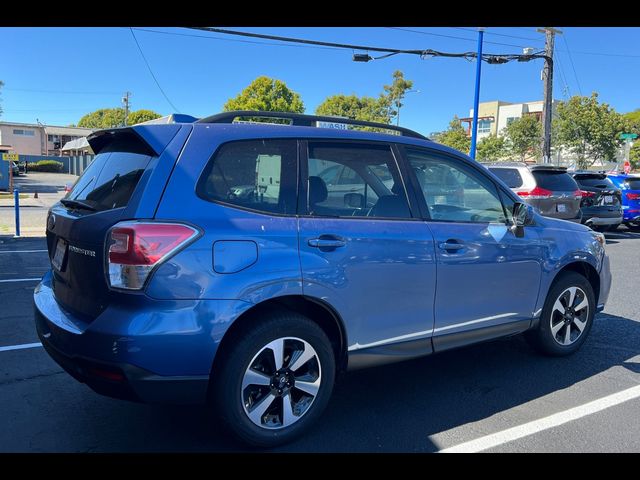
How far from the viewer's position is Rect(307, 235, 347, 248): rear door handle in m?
3.03

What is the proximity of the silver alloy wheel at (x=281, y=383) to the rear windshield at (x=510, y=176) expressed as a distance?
8696mm

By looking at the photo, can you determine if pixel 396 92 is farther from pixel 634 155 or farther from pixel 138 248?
pixel 138 248

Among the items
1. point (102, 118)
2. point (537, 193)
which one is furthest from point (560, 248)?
point (102, 118)

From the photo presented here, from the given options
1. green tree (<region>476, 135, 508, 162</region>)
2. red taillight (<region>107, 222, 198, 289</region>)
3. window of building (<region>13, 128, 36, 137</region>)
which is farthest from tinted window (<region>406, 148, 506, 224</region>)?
window of building (<region>13, 128, 36, 137</region>)

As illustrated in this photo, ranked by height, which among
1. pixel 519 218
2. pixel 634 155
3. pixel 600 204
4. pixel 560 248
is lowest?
pixel 560 248

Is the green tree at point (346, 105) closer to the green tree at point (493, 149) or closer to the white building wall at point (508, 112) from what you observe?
the green tree at point (493, 149)

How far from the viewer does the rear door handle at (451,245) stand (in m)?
3.56

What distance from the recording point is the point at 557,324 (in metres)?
4.52

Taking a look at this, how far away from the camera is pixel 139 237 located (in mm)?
2625

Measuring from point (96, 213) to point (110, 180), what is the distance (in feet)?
0.92

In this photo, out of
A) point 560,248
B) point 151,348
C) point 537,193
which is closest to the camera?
point 151,348
